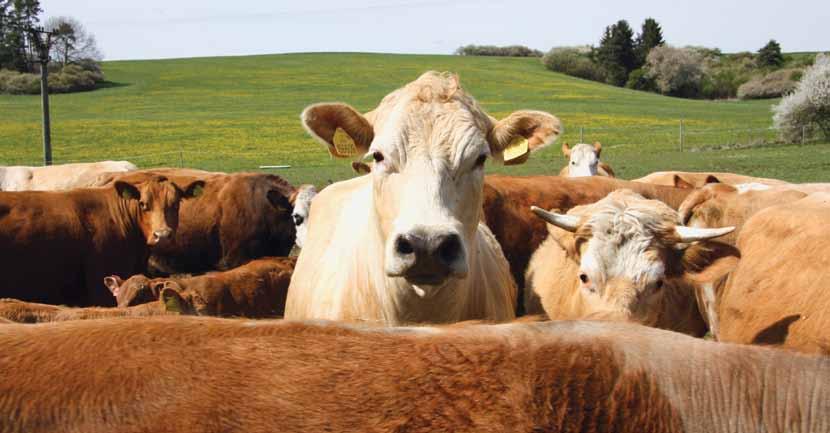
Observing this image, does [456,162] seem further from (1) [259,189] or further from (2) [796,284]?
(1) [259,189]

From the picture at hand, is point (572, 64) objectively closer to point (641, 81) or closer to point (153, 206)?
point (641, 81)

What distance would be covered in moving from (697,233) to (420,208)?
154cm

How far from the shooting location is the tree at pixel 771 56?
87438 millimetres

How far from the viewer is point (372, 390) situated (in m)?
1.77

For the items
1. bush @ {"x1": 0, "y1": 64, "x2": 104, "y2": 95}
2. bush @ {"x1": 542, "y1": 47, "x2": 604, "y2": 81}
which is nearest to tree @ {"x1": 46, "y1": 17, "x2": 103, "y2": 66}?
bush @ {"x1": 0, "y1": 64, "x2": 104, "y2": 95}

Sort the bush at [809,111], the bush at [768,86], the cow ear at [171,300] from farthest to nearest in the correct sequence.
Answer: the bush at [768,86] → the bush at [809,111] → the cow ear at [171,300]

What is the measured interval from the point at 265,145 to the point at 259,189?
32.2 metres

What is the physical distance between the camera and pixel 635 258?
429cm

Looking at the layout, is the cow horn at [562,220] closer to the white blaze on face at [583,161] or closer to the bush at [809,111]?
the white blaze on face at [583,161]

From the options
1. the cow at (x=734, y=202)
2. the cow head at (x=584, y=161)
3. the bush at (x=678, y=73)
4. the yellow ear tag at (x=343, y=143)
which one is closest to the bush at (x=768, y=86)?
the bush at (x=678, y=73)

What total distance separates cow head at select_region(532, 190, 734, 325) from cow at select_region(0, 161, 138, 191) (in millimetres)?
14911

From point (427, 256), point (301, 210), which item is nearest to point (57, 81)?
point (301, 210)

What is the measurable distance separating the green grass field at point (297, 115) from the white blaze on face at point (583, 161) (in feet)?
28.7

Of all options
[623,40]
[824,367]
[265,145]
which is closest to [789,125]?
[265,145]
